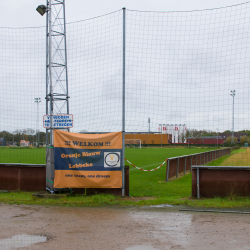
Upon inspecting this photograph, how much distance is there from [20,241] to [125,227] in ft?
5.90

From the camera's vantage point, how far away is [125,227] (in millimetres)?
5379

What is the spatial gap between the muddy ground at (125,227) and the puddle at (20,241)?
0.04 metres

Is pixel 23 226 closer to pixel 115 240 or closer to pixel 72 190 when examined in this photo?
pixel 115 240

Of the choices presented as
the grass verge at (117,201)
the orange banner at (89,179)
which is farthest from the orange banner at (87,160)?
the grass verge at (117,201)

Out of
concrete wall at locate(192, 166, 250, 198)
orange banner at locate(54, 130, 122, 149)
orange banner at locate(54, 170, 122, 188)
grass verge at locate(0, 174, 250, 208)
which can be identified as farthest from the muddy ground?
orange banner at locate(54, 130, 122, 149)

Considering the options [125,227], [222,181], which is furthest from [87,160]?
[222,181]

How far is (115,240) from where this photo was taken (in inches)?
184

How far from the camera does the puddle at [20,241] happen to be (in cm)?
441

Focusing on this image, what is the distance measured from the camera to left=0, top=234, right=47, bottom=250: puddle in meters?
4.41

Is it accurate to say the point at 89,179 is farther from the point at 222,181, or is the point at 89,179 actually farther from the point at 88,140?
the point at 222,181

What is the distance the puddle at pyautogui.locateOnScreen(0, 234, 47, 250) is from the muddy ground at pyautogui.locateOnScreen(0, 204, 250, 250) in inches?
1.8

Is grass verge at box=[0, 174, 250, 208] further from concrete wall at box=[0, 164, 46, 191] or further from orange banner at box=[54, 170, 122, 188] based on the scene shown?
concrete wall at box=[0, 164, 46, 191]

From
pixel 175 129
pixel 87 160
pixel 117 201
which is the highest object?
pixel 175 129

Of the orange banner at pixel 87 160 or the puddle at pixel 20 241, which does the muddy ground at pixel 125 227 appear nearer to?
the puddle at pixel 20 241
